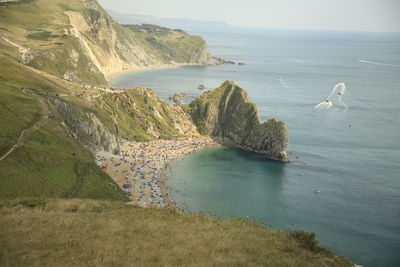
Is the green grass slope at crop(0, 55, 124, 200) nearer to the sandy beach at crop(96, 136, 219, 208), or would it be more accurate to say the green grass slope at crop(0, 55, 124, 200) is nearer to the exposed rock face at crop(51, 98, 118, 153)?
the exposed rock face at crop(51, 98, 118, 153)

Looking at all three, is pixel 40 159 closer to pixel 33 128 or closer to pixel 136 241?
pixel 33 128

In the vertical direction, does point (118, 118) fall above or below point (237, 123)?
below

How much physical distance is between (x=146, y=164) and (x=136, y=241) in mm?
79417

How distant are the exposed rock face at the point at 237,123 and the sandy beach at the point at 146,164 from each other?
7471 mm

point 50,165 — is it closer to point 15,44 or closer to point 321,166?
point 321,166

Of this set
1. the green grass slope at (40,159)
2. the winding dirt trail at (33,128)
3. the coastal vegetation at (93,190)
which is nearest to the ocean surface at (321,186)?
the coastal vegetation at (93,190)

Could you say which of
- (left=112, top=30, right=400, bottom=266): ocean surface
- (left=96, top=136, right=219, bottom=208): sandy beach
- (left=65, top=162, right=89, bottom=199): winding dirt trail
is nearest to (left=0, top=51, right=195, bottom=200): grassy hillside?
(left=65, top=162, right=89, bottom=199): winding dirt trail

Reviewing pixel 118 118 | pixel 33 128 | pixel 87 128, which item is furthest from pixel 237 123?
pixel 33 128

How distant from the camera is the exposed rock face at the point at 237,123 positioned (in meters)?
124

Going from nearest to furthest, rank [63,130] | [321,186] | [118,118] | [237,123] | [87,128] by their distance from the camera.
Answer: [63,130]
[321,186]
[87,128]
[118,118]
[237,123]

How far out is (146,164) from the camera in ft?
356

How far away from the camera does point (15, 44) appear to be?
17862 cm

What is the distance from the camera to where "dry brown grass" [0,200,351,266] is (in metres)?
26.1

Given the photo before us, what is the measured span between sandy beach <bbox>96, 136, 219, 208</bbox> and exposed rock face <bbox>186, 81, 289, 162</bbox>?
7.47 meters
